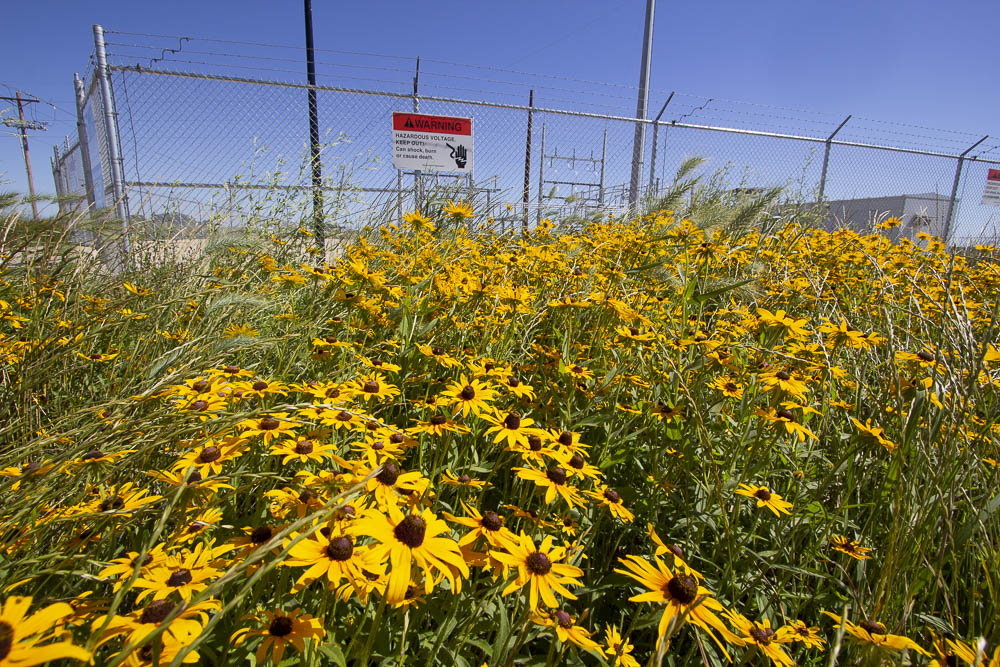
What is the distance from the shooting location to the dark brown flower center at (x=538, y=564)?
0.64m

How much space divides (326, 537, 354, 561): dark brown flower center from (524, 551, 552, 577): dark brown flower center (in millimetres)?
235

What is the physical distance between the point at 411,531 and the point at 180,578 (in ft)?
1.01

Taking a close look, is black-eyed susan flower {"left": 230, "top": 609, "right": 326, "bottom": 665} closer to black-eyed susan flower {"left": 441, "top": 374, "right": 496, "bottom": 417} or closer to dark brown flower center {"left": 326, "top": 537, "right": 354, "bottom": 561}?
dark brown flower center {"left": 326, "top": 537, "right": 354, "bottom": 561}

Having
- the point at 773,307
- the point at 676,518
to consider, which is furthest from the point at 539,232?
the point at 676,518

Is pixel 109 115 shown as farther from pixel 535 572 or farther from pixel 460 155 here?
pixel 535 572

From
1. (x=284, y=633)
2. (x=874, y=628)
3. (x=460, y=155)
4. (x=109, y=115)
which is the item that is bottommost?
(x=874, y=628)

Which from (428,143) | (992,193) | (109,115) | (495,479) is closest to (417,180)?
(428,143)

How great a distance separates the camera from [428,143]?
4.77 m

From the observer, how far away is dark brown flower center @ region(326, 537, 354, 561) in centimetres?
59

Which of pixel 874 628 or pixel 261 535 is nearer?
pixel 261 535

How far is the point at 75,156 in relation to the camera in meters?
6.12

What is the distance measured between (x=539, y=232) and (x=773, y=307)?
4.44ft

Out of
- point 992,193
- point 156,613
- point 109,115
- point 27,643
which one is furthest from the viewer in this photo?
point 992,193

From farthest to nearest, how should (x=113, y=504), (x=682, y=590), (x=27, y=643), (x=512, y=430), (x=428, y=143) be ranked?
(x=428, y=143)
(x=512, y=430)
(x=113, y=504)
(x=682, y=590)
(x=27, y=643)
